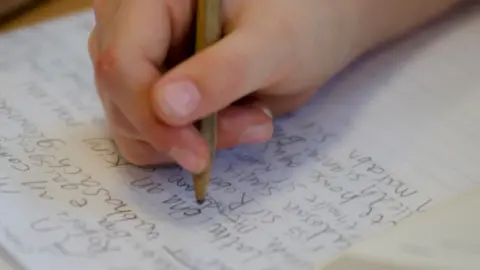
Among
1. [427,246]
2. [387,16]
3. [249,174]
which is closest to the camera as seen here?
[427,246]

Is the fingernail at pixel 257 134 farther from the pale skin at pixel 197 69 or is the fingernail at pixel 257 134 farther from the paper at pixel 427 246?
the paper at pixel 427 246

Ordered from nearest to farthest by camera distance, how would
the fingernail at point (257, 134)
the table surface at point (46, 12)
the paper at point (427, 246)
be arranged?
the paper at point (427, 246) < the fingernail at point (257, 134) < the table surface at point (46, 12)

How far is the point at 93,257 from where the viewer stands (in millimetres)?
390

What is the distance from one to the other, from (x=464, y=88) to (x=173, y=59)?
0.23 m

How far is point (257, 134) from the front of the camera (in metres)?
0.48

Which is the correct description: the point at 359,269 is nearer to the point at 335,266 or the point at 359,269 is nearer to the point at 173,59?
the point at 335,266

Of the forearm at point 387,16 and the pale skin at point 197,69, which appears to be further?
the forearm at point 387,16

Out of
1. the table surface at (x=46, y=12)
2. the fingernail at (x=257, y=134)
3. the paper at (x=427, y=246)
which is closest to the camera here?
the paper at (x=427, y=246)

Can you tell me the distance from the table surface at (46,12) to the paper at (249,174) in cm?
6

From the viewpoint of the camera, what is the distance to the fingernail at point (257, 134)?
0.48 meters

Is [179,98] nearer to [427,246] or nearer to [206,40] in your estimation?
[206,40]

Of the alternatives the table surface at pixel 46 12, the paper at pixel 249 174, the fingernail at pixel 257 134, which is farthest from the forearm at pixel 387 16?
the table surface at pixel 46 12

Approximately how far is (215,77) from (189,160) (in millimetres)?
52

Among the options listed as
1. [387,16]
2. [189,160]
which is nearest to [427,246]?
[189,160]
